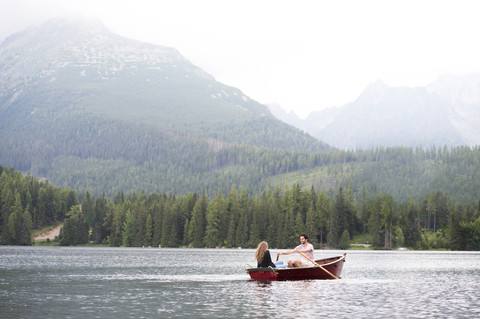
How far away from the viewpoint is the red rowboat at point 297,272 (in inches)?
2603

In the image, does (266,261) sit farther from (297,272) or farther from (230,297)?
(230,297)

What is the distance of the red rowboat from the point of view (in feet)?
217

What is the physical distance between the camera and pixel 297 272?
219 ft

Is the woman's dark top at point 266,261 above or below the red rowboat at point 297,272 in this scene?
above

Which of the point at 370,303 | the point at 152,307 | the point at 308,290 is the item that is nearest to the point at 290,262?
the point at 308,290

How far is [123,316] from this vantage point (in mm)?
40000

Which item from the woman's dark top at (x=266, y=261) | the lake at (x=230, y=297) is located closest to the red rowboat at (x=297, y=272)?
the woman's dark top at (x=266, y=261)

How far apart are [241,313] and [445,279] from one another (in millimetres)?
40968

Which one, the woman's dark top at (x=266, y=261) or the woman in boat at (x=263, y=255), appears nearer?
the woman in boat at (x=263, y=255)

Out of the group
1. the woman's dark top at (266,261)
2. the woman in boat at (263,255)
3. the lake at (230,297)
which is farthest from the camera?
the woman's dark top at (266,261)

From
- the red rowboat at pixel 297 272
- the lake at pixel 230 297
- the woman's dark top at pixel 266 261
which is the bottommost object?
the lake at pixel 230 297

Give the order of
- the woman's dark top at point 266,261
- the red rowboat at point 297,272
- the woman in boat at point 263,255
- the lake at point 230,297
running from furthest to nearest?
1. the red rowboat at point 297,272
2. the woman's dark top at point 266,261
3. the woman in boat at point 263,255
4. the lake at point 230,297

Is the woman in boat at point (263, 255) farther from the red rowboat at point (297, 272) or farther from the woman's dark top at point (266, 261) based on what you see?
the red rowboat at point (297, 272)

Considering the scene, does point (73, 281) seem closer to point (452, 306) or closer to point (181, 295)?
point (181, 295)
